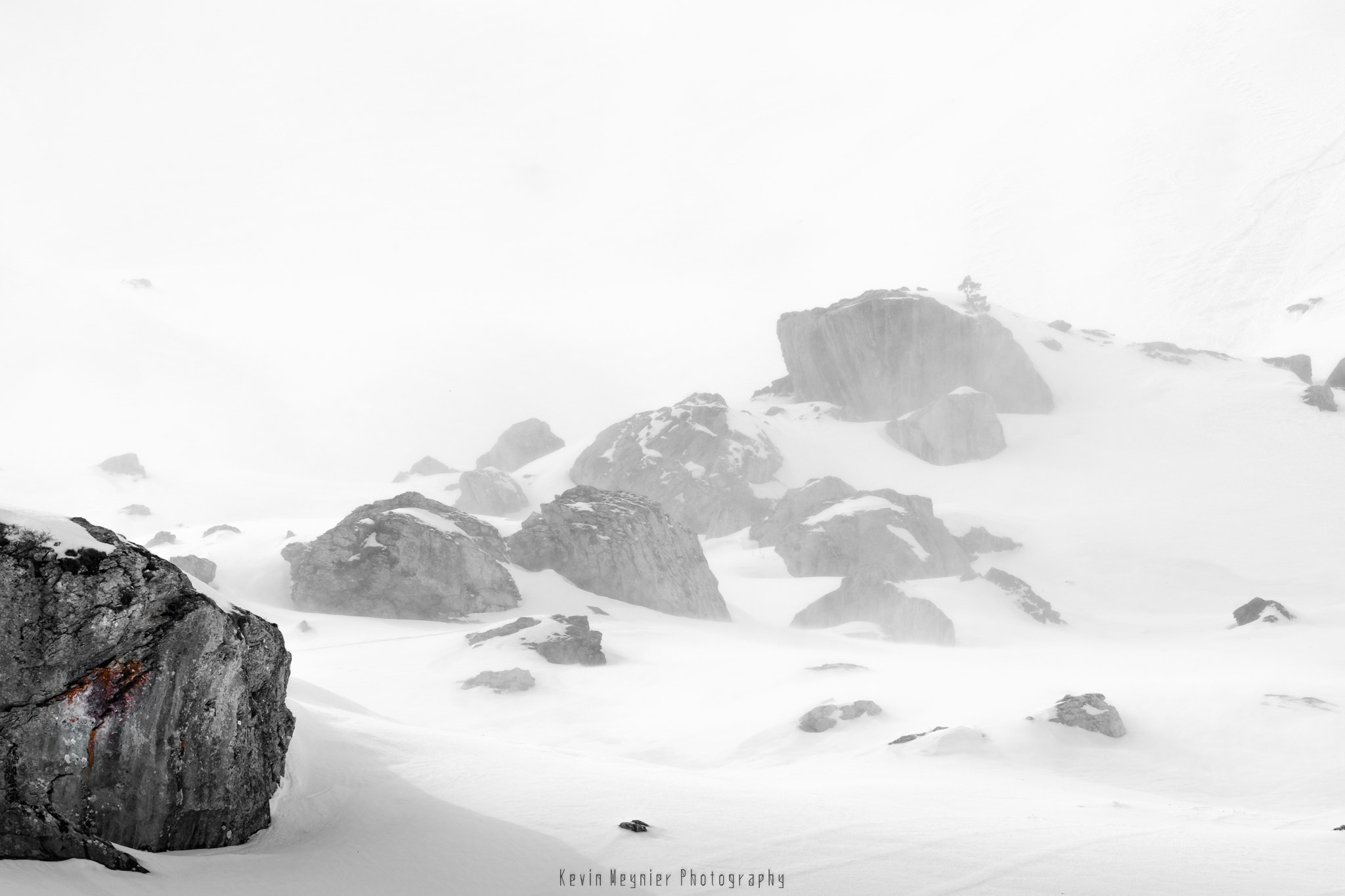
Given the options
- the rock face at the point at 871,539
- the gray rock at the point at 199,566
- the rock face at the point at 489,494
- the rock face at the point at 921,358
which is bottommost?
the gray rock at the point at 199,566

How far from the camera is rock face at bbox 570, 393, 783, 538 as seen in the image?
5888 cm

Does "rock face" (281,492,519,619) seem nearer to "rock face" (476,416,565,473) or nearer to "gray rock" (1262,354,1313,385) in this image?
"rock face" (476,416,565,473)

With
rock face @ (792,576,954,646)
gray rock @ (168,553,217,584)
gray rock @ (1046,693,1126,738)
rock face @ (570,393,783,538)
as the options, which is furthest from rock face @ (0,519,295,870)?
rock face @ (570,393,783,538)

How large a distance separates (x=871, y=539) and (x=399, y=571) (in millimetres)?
24764

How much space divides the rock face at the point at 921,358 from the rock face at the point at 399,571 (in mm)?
43199

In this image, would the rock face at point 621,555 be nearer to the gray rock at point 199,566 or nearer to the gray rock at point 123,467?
the gray rock at point 199,566

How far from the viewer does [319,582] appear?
3250 centimetres

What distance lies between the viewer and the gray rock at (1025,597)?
41312 mm

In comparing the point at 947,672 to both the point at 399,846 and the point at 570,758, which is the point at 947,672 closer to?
the point at 570,758

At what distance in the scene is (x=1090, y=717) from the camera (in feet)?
57.8

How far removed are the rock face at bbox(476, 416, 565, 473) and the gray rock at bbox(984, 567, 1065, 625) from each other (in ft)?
131

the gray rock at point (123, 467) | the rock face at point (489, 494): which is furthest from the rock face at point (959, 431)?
the gray rock at point (123, 467)

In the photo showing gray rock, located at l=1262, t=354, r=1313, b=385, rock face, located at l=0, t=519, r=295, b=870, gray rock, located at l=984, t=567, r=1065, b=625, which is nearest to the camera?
rock face, located at l=0, t=519, r=295, b=870

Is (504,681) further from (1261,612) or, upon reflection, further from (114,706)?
(1261,612)
